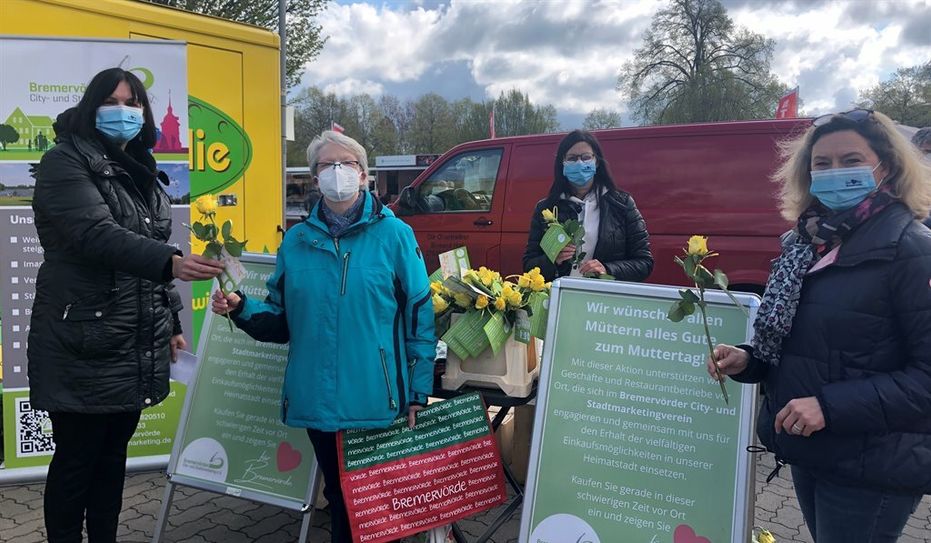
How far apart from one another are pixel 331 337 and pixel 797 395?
4.75 feet

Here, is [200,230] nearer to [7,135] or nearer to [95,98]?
[95,98]

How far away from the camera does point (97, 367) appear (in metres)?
2.26

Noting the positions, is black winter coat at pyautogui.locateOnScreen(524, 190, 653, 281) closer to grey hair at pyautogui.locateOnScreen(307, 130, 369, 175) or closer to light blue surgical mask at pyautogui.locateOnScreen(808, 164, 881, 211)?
grey hair at pyautogui.locateOnScreen(307, 130, 369, 175)

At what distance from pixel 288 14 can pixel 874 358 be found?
50.6 ft

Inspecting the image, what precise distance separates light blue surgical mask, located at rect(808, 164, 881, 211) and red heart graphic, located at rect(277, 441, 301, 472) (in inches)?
89.8

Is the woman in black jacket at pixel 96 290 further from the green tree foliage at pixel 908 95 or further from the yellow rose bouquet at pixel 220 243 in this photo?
the green tree foliage at pixel 908 95

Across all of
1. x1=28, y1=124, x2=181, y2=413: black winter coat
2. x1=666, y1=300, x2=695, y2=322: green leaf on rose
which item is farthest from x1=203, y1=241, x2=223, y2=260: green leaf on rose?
x1=666, y1=300, x2=695, y2=322: green leaf on rose

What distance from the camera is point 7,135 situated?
3.34 metres

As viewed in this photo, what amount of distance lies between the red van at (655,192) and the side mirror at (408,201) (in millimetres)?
10

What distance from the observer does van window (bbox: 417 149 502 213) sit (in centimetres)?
648

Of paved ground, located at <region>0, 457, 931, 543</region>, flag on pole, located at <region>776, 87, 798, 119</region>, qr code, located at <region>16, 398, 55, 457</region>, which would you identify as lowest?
paved ground, located at <region>0, 457, 931, 543</region>

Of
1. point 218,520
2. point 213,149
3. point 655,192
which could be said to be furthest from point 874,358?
point 655,192

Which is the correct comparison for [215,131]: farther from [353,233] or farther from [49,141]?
[353,233]

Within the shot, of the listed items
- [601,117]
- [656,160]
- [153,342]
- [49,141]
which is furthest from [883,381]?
[601,117]
